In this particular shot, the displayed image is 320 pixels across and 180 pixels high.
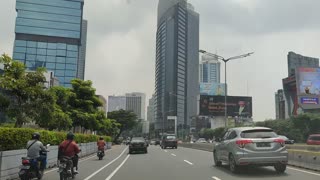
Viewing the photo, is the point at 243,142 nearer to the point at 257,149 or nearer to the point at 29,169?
the point at 257,149

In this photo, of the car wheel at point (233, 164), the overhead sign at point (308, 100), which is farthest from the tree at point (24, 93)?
the overhead sign at point (308, 100)

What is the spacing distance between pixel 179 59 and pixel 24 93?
101976mm

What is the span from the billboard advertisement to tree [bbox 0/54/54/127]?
192ft

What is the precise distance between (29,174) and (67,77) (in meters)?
113

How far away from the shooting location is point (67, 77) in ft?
406

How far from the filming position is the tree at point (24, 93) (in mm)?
23709

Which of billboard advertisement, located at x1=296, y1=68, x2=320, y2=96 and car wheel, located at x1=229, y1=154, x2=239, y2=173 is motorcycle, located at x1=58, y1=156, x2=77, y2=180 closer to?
car wheel, located at x1=229, y1=154, x2=239, y2=173

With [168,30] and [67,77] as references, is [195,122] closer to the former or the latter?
[168,30]

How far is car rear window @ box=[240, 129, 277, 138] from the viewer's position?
656 inches

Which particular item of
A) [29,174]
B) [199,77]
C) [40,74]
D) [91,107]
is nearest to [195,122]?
[199,77]

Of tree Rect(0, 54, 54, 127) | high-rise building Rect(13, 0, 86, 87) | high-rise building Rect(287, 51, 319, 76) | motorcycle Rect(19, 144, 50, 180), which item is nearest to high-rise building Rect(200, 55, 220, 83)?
high-rise building Rect(287, 51, 319, 76)

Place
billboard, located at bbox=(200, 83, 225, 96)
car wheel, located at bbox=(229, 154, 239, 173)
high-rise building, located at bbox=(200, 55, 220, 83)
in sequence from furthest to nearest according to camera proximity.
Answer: high-rise building, located at bbox=(200, 55, 220, 83) → billboard, located at bbox=(200, 83, 225, 96) → car wheel, located at bbox=(229, 154, 239, 173)

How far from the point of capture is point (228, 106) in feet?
279

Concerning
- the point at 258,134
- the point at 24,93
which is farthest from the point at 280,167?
the point at 24,93
